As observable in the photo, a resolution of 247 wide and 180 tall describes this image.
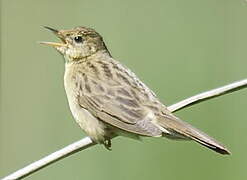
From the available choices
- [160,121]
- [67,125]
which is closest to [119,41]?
[67,125]

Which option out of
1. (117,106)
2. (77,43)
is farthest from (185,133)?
(77,43)

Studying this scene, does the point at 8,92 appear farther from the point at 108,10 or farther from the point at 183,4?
the point at 183,4

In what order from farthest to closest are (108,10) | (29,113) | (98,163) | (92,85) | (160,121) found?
(108,10) → (29,113) → (98,163) → (92,85) → (160,121)

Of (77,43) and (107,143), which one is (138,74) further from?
(107,143)

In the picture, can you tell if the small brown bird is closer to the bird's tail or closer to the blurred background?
the bird's tail

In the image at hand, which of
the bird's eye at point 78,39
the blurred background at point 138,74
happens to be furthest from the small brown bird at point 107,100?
the blurred background at point 138,74

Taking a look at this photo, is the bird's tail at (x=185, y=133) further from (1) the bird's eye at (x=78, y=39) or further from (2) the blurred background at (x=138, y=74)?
(2) the blurred background at (x=138, y=74)

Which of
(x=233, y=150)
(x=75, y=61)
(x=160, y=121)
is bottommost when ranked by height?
(x=233, y=150)
